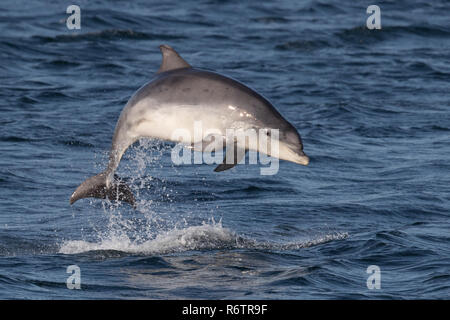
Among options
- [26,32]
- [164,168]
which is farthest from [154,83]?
[26,32]

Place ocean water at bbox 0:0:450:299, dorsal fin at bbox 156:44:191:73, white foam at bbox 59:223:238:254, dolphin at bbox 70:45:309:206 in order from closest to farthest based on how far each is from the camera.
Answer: dolphin at bbox 70:45:309:206
dorsal fin at bbox 156:44:191:73
ocean water at bbox 0:0:450:299
white foam at bbox 59:223:238:254

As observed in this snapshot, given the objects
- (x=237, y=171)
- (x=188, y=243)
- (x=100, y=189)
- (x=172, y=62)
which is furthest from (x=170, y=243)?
(x=237, y=171)

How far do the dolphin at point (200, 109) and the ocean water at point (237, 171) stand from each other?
4.86 feet

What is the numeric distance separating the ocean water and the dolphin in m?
1.48

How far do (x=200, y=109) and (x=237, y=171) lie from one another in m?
7.04

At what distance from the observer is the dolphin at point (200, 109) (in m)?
8.94

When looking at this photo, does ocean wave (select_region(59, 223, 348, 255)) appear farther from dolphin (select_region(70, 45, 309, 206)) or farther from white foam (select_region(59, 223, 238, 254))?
dolphin (select_region(70, 45, 309, 206))

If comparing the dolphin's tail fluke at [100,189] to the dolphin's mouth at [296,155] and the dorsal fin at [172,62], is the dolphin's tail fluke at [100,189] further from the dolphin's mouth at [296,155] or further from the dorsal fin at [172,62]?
the dolphin's mouth at [296,155]

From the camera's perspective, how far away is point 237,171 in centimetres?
1595

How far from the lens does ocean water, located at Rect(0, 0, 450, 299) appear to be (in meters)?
10.1

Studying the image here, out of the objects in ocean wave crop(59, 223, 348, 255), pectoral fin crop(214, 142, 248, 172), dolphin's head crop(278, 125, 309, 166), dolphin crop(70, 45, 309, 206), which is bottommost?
ocean wave crop(59, 223, 348, 255)

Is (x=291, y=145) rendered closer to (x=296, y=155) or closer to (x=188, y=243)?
(x=296, y=155)

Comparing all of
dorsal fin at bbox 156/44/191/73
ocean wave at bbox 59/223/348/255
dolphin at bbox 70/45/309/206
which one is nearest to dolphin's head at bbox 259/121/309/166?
dolphin at bbox 70/45/309/206

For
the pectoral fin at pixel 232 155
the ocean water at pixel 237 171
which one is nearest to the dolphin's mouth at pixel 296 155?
the pectoral fin at pixel 232 155
